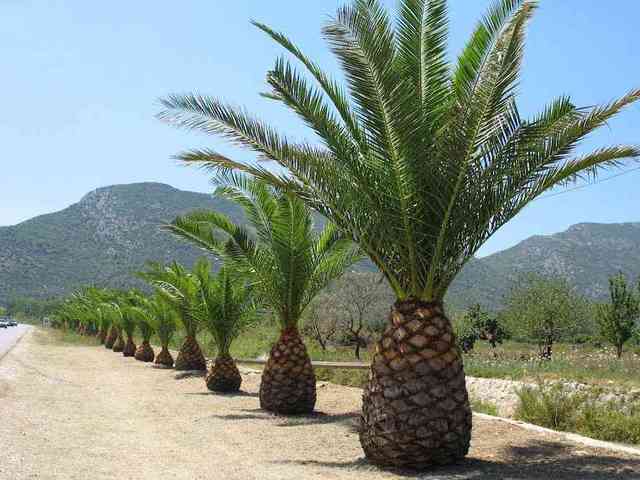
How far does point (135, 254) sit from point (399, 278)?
434 feet

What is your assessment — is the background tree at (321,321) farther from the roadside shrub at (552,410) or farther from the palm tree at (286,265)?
the roadside shrub at (552,410)

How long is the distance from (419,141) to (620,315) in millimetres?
25843

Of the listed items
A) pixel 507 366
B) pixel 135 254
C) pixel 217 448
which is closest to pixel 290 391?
pixel 217 448

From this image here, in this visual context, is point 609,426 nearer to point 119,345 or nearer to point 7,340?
point 119,345

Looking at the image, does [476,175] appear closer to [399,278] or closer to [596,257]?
[399,278]

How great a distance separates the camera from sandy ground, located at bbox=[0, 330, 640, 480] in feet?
23.3

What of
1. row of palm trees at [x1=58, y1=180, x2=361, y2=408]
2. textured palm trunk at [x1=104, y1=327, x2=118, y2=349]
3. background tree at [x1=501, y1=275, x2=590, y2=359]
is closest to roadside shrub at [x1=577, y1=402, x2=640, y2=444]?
row of palm trees at [x1=58, y1=180, x2=361, y2=408]

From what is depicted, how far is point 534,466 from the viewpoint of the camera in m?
7.29

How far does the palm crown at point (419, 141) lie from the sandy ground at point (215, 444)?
2.27 m

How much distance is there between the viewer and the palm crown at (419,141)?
23.7ft

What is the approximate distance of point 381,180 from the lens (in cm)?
761

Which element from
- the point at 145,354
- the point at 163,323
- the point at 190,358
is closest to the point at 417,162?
the point at 190,358

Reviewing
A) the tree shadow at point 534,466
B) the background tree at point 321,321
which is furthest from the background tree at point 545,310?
the tree shadow at point 534,466

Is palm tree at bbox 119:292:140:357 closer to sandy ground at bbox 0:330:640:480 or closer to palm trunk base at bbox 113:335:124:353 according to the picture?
palm trunk base at bbox 113:335:124:353
